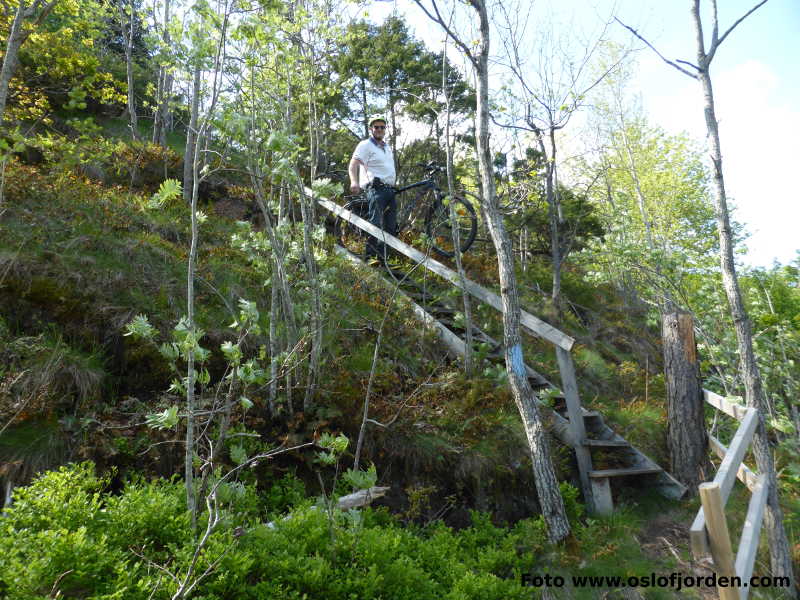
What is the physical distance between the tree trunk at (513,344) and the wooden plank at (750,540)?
138cm

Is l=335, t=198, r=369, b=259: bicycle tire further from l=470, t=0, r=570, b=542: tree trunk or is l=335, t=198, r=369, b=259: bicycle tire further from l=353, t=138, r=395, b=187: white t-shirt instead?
l=470, t=0, r=570, b=542: tree trunk

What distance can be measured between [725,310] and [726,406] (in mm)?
4118

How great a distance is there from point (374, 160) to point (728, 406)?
5.50m

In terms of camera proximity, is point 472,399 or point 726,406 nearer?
point 726,406

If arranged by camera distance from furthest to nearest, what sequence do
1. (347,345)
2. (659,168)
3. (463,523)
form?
(659,168)
(347,345)
(463,523)

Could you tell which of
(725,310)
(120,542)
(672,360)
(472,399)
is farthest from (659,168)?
(120,542)

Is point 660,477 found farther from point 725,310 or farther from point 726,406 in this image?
point 725,310

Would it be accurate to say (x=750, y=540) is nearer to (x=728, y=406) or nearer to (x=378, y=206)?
(x=728, y=406)

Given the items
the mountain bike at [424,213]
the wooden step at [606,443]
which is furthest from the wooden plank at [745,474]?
the mountain bike at [424,213]

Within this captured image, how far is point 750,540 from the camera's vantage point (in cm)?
333

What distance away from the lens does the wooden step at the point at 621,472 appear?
5141 mm

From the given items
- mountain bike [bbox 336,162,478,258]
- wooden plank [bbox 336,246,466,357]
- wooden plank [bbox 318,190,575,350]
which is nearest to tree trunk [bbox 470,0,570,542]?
wooden plank [bbox 318,190,575,350]

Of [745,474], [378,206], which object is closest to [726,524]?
[745,474]

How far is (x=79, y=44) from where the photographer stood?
26.6ft
